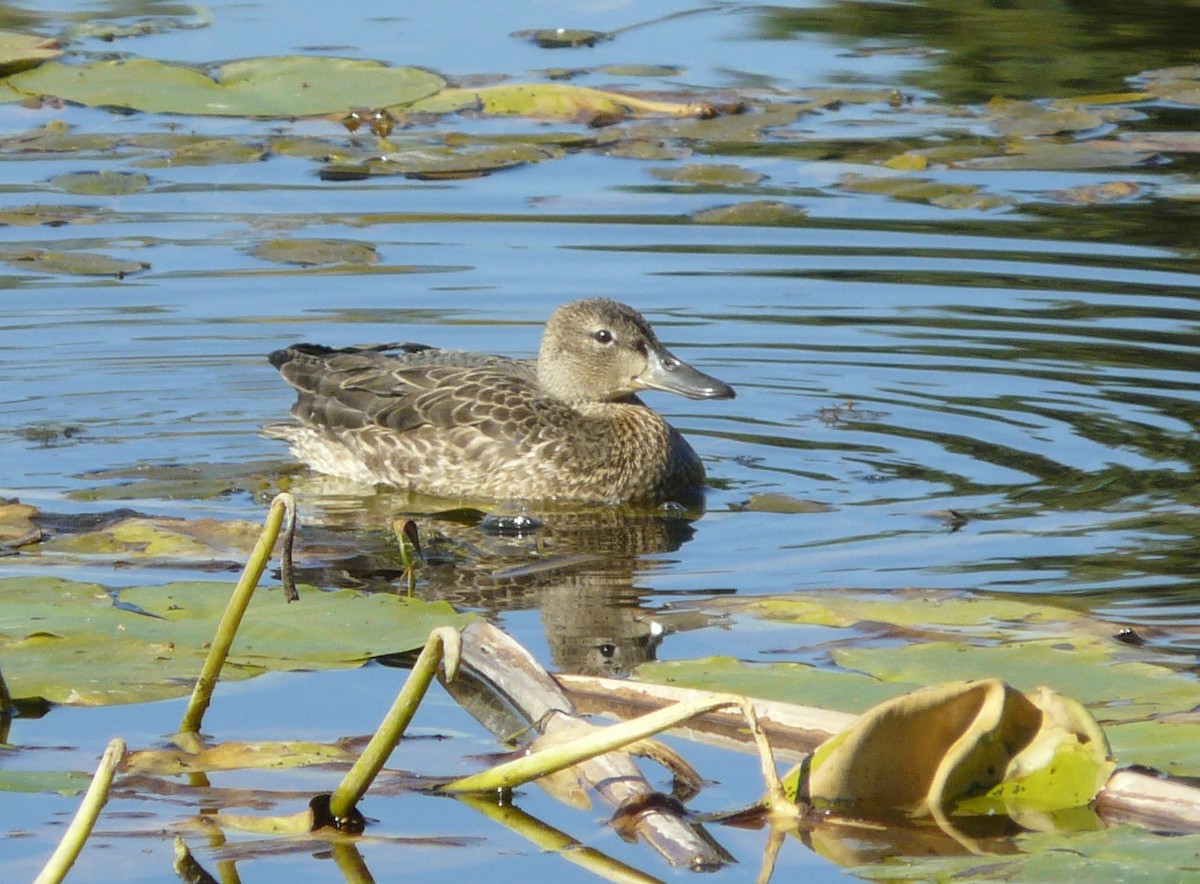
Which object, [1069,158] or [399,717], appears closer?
[399,717]

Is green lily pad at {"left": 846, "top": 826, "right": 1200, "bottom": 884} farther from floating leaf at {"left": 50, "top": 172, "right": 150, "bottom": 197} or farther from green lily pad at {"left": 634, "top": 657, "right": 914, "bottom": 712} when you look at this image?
floating leaf at {"left": 50, "top": 172, "right": 150, "bottom": 197}

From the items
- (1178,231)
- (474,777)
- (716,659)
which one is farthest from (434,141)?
(474,777)

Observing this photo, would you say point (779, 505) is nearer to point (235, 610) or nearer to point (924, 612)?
point (924, 612)

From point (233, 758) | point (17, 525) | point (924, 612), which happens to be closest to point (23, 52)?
point (17, 525)

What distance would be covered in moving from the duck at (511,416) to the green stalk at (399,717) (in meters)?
4.44

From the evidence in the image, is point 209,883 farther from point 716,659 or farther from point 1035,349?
point 1035,349

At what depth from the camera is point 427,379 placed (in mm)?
9227

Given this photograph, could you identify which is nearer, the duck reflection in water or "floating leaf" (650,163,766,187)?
the duck reflection in water

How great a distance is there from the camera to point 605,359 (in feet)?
30.1

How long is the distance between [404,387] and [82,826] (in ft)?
19.7

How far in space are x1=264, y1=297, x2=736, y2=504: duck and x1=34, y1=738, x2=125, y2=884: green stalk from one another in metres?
5.30

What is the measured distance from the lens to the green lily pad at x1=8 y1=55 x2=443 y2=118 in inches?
518

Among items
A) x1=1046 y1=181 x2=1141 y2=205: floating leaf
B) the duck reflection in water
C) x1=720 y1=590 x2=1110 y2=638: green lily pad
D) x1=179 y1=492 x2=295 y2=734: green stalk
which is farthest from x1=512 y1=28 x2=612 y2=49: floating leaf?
x1=179 y1=492 x2=295 y2=734: green stalk

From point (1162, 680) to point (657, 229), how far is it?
7.29 metres
